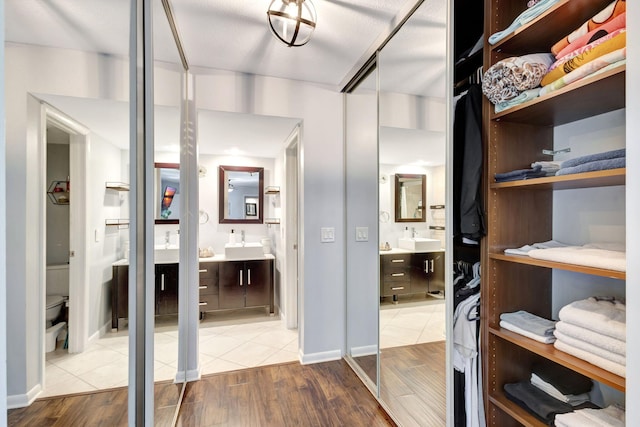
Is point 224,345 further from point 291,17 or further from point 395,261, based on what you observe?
point 291,17

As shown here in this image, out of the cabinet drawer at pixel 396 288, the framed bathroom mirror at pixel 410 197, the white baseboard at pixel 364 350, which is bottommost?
the white baseboard at pixel 364 350

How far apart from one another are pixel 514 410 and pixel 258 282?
3034 mm

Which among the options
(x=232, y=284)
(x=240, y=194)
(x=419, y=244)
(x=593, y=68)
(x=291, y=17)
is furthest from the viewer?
(x=240, y=194)

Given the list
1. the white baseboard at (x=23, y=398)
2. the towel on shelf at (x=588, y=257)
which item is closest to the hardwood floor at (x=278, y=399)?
the white baseboard at (x=23, y=398)

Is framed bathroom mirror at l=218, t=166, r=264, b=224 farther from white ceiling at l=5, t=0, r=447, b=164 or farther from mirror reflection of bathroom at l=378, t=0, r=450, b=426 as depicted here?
mirror reflection of bathroom at l=378, t=0, r=450, b=426

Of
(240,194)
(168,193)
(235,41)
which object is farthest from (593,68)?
(240,194)

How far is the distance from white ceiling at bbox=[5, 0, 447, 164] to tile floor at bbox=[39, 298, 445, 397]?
→ 0.64 m

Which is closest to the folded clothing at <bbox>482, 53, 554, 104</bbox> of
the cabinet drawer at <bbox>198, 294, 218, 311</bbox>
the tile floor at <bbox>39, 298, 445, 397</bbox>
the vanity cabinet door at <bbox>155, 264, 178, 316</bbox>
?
the tile floor at <bbox>39, 298, 445, 397</bbox>

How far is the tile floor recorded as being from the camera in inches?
29.2

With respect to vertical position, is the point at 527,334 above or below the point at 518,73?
below

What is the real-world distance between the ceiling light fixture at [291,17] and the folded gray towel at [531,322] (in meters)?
1.69

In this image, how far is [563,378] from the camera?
1.28 meters

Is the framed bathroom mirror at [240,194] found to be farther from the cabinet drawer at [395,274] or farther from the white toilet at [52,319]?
the white toilet at [52,319]

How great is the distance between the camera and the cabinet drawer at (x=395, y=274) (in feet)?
6.25
